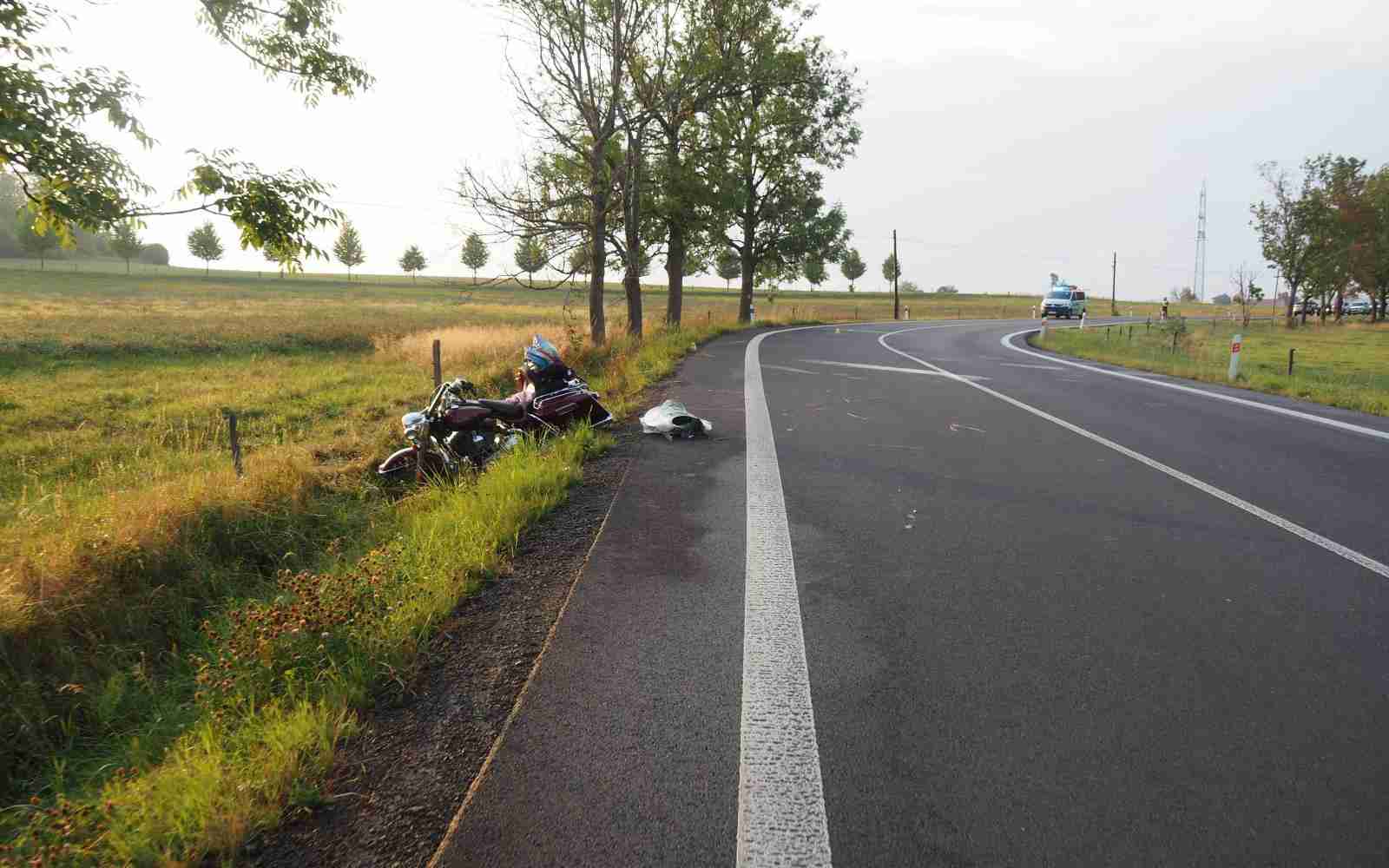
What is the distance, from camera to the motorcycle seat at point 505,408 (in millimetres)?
6836

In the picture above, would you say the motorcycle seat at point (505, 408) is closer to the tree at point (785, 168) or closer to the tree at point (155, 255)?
the tree at point (785, 168)

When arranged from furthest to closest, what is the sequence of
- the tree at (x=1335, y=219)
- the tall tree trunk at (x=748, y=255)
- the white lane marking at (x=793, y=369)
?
the tree at (x=1335, y=219), the tall tree trunk at (x=748, y=255), the white lane marking at (x=793, y=369)

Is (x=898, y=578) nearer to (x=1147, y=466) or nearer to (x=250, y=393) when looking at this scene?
(x=1147, y=466)

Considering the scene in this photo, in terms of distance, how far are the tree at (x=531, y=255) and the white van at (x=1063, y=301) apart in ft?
153

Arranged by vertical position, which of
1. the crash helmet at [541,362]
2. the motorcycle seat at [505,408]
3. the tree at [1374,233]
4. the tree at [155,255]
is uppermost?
the tree at [155,255]

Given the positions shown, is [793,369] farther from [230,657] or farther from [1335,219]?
[1335,219]

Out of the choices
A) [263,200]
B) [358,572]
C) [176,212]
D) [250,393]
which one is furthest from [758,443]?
[250,393]

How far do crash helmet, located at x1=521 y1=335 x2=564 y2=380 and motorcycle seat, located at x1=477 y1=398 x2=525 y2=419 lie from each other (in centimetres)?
59

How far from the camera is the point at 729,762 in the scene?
2.37 m

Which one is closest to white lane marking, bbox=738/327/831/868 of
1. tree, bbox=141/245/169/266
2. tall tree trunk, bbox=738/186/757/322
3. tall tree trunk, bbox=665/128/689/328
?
tall tree trunk, bbox=665/128/689/328

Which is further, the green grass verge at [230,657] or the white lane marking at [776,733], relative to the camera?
the green grass verge at [230,657]

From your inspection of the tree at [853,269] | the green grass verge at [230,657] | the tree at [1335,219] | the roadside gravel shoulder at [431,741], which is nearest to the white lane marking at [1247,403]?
the green grass verge at [230,657]

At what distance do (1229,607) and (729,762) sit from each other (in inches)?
106

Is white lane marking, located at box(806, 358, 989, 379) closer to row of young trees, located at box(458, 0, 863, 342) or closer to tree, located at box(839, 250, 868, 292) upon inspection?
row of young trees, located at box(458, 0, 863, 342)
